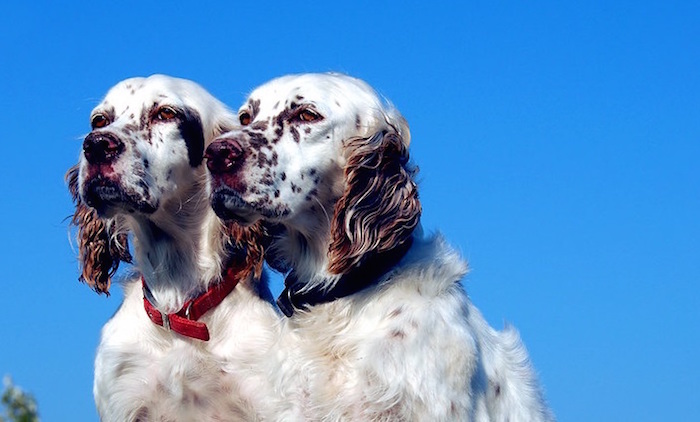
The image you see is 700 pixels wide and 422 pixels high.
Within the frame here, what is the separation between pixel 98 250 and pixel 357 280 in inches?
99.4

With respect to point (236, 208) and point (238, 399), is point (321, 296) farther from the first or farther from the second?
point (238, 399)

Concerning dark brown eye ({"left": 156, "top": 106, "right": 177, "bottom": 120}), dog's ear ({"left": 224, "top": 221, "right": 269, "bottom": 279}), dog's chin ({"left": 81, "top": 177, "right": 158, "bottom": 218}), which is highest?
dark brown eye ({"left": 156, "top": 106, "right": 177, "bottom": 120})

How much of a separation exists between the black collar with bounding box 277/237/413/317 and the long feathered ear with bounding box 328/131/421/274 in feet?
0.18

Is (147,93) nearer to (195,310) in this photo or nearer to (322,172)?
(195,310)

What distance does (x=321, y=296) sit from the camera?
16.9 ft

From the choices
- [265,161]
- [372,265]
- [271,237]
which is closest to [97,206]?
[271,237]

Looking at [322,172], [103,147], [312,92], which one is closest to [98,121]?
[103,147]

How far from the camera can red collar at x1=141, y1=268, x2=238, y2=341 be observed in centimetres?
623

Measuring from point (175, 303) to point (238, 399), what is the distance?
0.83 meters

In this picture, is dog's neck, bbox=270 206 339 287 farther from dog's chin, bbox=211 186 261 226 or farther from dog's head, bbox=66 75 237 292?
dog's head, bbox=66 75 237 292

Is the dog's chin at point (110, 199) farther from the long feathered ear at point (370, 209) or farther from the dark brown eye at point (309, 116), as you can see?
the long feathered ear at point (370, 209)

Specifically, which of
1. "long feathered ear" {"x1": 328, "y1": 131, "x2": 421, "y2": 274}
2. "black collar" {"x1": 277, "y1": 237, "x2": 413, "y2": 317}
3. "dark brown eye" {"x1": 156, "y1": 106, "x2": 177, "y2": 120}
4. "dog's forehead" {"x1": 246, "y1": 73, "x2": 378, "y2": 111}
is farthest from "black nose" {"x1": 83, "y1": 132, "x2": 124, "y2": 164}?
"long feathered ear" {"x1": 328, "y1": 131, "x2": 421, "y2": 274}

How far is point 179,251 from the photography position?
654 centimetres

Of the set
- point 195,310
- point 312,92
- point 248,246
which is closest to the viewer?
point 312,92
